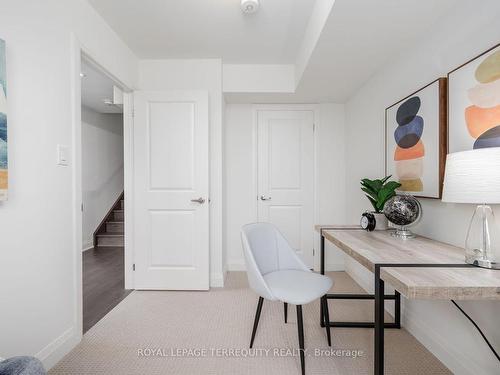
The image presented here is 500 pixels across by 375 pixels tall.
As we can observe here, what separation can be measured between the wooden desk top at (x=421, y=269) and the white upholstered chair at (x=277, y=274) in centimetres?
32

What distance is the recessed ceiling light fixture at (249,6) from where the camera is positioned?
1.96m

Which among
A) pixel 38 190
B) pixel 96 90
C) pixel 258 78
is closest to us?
pixel 38 190

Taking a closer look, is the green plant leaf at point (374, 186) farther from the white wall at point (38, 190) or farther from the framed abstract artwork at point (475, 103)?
the white wall at point (38, 190)

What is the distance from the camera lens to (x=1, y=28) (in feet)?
4.33

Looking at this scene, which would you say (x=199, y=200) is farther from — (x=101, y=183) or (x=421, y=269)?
(x=101, y=183)

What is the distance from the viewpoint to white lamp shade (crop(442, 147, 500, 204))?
39.3 inches

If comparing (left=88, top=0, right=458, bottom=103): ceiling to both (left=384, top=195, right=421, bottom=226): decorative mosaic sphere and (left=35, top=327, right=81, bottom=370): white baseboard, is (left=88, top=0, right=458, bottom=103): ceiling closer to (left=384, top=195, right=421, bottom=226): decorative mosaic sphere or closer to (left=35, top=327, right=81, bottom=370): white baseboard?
(left=384, top=195, right=421, bottom=226): decorative mosaic sphere

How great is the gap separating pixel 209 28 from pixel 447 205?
2.28m

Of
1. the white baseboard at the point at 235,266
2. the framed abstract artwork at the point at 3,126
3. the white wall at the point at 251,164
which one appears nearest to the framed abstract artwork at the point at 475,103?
the white wall at the point at 251,164

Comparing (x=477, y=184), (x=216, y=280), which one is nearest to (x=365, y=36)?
(x=477, y=184)

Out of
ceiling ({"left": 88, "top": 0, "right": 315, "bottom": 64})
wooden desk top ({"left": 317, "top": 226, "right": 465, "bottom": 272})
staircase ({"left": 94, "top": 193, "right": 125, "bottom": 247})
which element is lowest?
staircase ({"left": 94, "top": 193, "right": 125, "bottom": 247})

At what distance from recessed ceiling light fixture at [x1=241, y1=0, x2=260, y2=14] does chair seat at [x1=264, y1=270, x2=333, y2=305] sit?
1970mm

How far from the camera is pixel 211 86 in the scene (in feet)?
9.67

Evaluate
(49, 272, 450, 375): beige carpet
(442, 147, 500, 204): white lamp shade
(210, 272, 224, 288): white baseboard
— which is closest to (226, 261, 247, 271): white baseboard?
(210, 272, 224, 288): white baseboard
